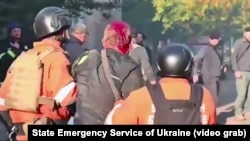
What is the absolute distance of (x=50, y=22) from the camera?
4.87 m

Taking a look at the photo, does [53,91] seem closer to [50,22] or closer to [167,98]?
[50,22]

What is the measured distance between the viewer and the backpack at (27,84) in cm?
452

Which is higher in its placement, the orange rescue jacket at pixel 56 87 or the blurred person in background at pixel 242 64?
the orange rescue jacket at pixel 56 87

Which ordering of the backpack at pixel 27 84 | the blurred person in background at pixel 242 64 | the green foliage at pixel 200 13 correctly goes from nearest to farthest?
1. the backpack at pixel 27 84
2. the blurred person in background at pixel 242 64
3. the green foliage at pixel 200 13

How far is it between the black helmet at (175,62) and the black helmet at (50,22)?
112cm

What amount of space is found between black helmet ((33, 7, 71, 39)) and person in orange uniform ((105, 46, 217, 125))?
1.15 meters

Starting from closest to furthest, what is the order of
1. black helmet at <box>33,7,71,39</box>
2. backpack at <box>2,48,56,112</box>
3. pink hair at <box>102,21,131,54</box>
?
backpack at <box>2,48,56,112</box>, black helmet at <box>33,7,71,39</box>, pink hair at <box>102,21,131,54</box>

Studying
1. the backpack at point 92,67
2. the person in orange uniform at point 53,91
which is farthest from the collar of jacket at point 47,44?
the backpack at point 92,67

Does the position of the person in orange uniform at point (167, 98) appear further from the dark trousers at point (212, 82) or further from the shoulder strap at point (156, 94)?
the dark trousers at point (212, 82)

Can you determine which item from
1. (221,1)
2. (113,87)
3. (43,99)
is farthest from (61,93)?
(221,1)

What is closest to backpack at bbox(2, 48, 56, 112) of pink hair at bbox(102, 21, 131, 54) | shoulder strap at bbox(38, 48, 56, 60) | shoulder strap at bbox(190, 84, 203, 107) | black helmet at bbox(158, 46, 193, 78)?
shoulder strap at bbox(38, 48, 56, 60)

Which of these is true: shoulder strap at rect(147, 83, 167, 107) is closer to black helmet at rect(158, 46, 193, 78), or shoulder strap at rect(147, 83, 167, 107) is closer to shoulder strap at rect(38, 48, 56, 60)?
black helmet at rect(158, 46, 193, 78)

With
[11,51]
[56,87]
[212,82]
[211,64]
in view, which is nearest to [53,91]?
[56,87]

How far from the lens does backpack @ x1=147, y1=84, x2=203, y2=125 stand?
12.3 feet
